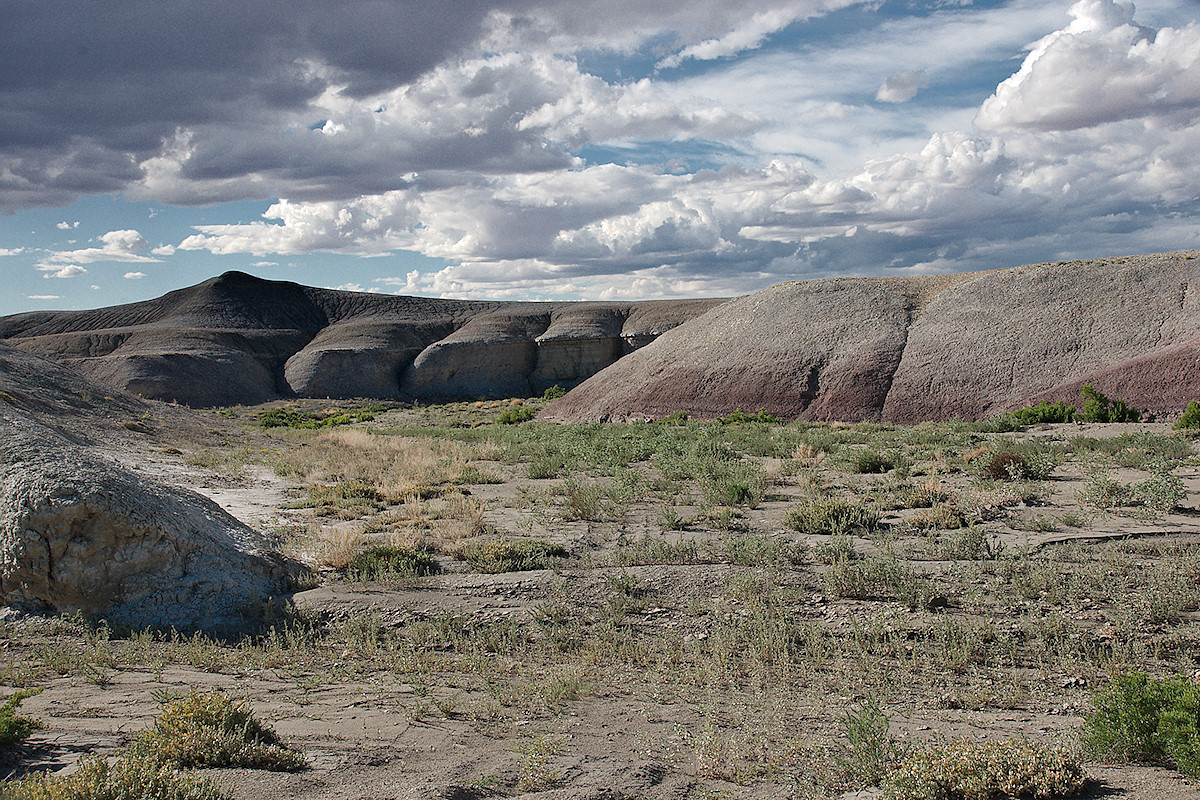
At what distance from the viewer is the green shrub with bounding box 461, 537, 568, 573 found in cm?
841

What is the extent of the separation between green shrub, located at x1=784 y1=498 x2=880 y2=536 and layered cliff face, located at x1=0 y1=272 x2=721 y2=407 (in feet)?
184

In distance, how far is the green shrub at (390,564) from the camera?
8086mm

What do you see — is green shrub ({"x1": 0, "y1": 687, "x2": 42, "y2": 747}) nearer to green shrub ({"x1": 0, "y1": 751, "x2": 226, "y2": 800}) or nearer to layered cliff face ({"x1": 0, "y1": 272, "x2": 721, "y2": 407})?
green shrub ({"x1": 0, "y1": 751, "x2": 226, "y2": 800})

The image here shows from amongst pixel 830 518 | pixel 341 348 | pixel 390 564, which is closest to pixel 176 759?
pixel 390 564

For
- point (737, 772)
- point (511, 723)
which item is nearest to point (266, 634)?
point (511, 723)

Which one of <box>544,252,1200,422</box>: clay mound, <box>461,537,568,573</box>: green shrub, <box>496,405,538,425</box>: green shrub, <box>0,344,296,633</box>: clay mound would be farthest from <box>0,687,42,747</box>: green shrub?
<box>496,405,538,425</box>: green shrub

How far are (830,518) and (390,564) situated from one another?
5671 mm

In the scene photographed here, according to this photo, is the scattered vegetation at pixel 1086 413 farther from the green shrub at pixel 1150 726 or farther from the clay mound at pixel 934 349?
the green shrub at pixel 1150 726

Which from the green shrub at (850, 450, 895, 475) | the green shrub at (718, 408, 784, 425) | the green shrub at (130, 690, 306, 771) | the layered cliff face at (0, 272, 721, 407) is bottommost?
the green shrub at (718, 408, 784, 425)

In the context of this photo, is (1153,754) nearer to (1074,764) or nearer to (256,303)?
(1074,764)

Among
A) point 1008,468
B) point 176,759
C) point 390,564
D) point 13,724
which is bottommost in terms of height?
point 1008,468

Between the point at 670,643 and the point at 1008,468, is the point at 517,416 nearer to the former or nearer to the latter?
the point at 1008,468

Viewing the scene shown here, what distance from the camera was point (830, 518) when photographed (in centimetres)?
992

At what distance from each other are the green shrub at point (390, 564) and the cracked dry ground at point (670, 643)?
0.11 m
